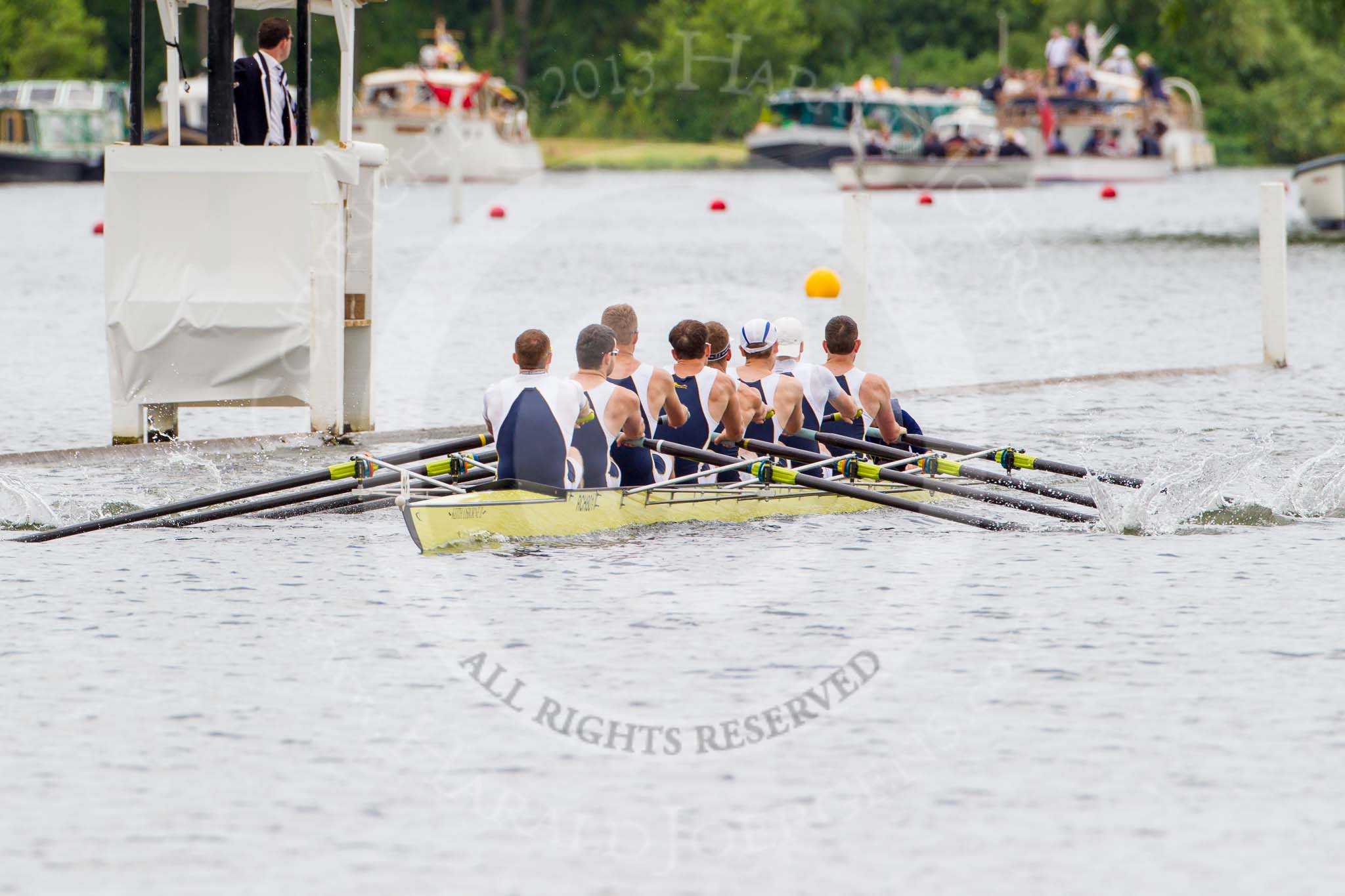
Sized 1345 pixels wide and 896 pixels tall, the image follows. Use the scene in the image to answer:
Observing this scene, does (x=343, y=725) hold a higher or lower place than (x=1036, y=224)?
lower

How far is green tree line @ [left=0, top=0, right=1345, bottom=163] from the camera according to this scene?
6238 centimetres

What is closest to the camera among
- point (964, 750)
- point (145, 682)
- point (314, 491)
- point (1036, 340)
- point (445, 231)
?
point (964, 750)

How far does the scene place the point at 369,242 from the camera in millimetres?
14719

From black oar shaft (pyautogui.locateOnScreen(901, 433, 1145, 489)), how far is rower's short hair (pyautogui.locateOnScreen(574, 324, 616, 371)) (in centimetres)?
221

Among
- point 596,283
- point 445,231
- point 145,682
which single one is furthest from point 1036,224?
point 145,682

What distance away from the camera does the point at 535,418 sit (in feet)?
35.2

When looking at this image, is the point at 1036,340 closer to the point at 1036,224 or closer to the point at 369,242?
the point at 369,242

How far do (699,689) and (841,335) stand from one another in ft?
15.3

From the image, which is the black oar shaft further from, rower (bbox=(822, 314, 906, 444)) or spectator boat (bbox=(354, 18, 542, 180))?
spectator boat (bbox=(354, 18, 542, 180))

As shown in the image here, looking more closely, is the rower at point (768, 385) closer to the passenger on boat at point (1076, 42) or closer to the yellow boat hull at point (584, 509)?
the yellow boat hull at point (584, 509)

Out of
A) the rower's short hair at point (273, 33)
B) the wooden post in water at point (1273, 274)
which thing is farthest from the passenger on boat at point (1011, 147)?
the rower's short hair at point (273, 33)

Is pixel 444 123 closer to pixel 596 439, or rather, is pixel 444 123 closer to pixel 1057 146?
pixel 1057 146

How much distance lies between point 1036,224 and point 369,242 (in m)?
32.6

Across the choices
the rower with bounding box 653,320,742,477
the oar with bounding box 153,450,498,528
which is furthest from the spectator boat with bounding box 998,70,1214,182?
the oar with bounding box 153,450,498,528
